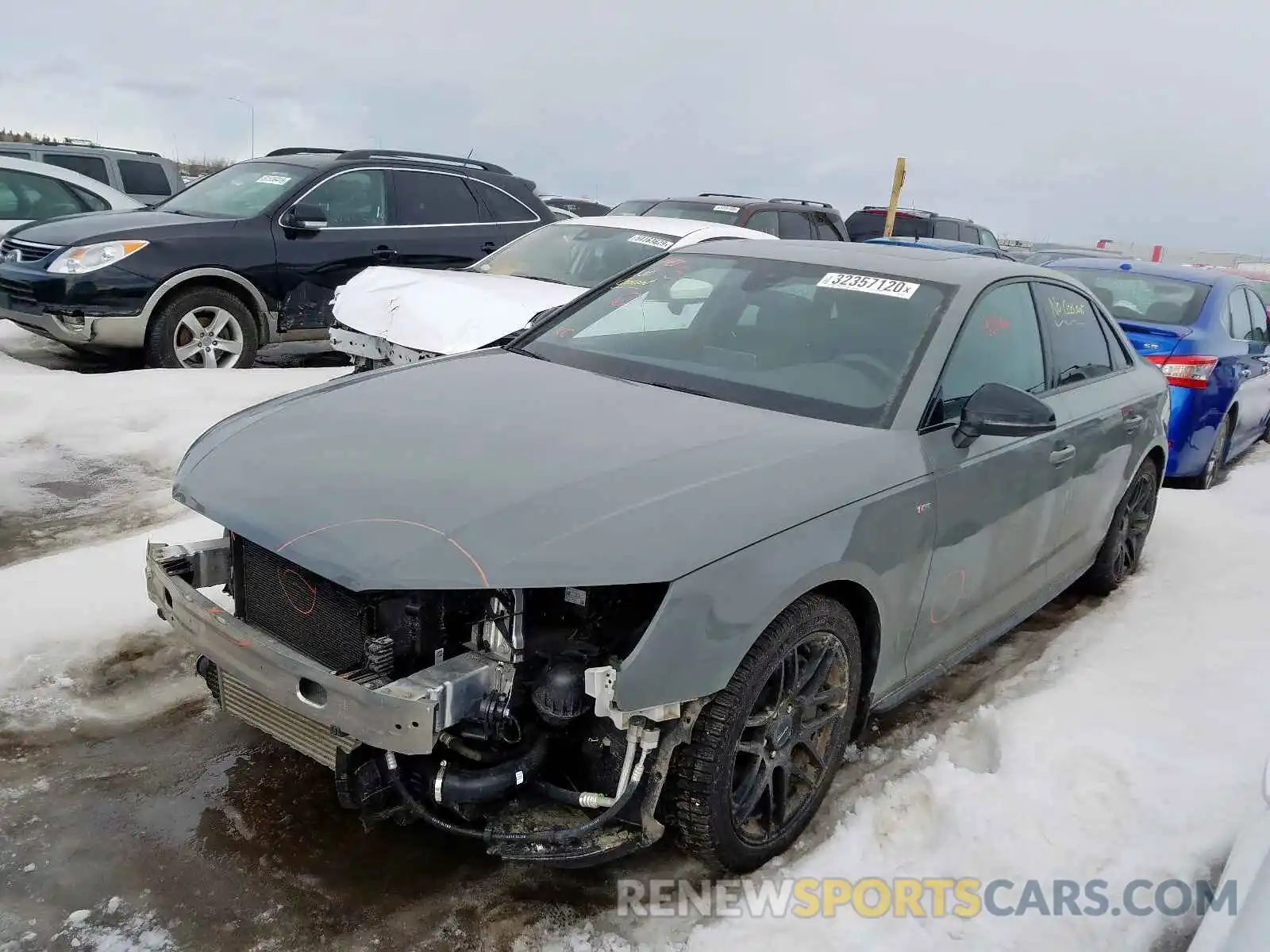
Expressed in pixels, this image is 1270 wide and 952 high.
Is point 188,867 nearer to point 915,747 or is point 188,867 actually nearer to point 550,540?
point 550,540

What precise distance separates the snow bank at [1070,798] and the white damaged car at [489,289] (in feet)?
9.75

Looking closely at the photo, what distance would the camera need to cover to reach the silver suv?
43.4ft

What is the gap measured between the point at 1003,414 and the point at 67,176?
34.9 feet

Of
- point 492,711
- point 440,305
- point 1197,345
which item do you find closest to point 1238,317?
point 1197,345

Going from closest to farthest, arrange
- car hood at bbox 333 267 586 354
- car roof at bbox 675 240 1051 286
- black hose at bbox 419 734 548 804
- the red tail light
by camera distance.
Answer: black hose at bbox 419 734 548 804 → car roof at bbox 675 240 1051 286 → car hood at bbox 333 267 586 354 → the red tail light

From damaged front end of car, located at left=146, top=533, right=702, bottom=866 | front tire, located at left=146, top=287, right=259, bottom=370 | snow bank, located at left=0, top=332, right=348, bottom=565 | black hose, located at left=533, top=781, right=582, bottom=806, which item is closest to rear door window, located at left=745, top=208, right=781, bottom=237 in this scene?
snow bank, located at left=0, top=332, right=348, bottom=565

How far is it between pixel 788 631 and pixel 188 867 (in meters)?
1.74

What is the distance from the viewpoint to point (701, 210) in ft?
34.7

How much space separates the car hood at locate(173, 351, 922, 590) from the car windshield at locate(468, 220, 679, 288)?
4.12m

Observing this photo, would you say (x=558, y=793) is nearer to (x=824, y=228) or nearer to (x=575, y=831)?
(x=575, y=831)

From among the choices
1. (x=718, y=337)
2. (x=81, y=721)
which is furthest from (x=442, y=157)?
(x=81, y=721)

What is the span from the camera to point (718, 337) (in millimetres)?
3770

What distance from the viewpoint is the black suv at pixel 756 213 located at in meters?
10.4

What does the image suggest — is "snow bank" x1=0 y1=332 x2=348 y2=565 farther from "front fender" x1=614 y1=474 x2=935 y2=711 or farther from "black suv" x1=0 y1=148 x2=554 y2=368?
"front fender" x1=614 y1=474 x2=935 y2=711
